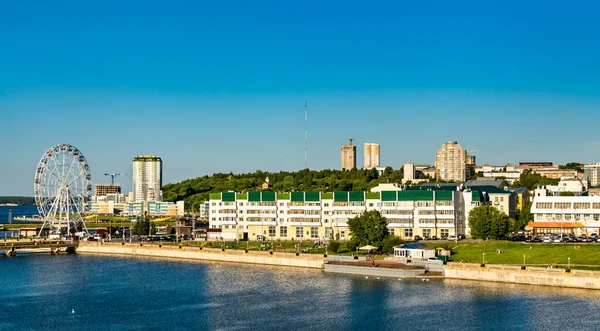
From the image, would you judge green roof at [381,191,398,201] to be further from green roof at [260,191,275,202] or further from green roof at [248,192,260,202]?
green roof at [248,192,260,202]

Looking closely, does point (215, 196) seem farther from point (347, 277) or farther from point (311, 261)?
point (347, 277)

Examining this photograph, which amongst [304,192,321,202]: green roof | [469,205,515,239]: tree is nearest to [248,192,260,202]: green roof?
[304,192,321,202]: green roof

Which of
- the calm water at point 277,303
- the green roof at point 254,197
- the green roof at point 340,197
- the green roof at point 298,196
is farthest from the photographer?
the green roof at point 254,197

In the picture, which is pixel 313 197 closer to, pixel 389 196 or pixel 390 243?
pixel 389 196

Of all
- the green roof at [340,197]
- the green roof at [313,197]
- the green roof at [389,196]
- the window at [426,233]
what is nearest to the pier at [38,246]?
the green roof at [313,197]

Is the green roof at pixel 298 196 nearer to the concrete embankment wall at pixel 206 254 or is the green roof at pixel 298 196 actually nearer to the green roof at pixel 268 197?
the green roof at pixel 268 197

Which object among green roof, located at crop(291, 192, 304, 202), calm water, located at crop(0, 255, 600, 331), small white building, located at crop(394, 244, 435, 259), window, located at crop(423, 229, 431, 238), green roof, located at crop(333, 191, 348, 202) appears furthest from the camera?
green roof, located at crop(291, 192, 304, 202)

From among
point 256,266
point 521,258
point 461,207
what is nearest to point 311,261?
point 256,266
